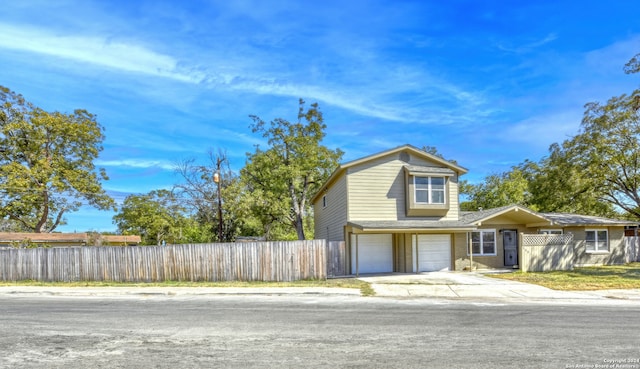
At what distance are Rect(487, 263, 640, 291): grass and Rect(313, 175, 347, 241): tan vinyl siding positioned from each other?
7.65 metres

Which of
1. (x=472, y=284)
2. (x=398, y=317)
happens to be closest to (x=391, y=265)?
(x=472, y=284)

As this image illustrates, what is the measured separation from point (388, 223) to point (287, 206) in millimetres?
14191

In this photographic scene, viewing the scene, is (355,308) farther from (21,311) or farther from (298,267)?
(21,311)

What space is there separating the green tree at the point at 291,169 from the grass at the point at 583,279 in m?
17.0

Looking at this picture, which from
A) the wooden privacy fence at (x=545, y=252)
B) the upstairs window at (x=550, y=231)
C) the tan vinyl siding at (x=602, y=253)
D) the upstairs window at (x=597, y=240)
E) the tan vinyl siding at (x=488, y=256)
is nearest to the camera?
the wooden privacy fence at (x=545, y=252)

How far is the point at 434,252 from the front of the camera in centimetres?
2175

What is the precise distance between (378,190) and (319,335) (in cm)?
1382

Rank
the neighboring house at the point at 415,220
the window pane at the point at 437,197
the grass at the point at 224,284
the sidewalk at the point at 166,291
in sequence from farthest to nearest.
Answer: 1. the window pane at the point at 437,197
2. the neighboring house at the point at 415,220
3. the grass at the point at 224,284
4. the sidewalk at the point at 166,291

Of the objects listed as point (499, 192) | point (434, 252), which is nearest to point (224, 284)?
point (434, 252)

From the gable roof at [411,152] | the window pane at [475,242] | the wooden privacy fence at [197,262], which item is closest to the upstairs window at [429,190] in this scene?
the gable roof at [411,152]

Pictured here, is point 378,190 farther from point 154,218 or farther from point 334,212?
point 154,218

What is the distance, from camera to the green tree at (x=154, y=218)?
43.8 metres

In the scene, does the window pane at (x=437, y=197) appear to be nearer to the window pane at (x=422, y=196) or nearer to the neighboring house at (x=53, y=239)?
the window pane at (x=422, y=196)

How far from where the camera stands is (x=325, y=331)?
8016mm
